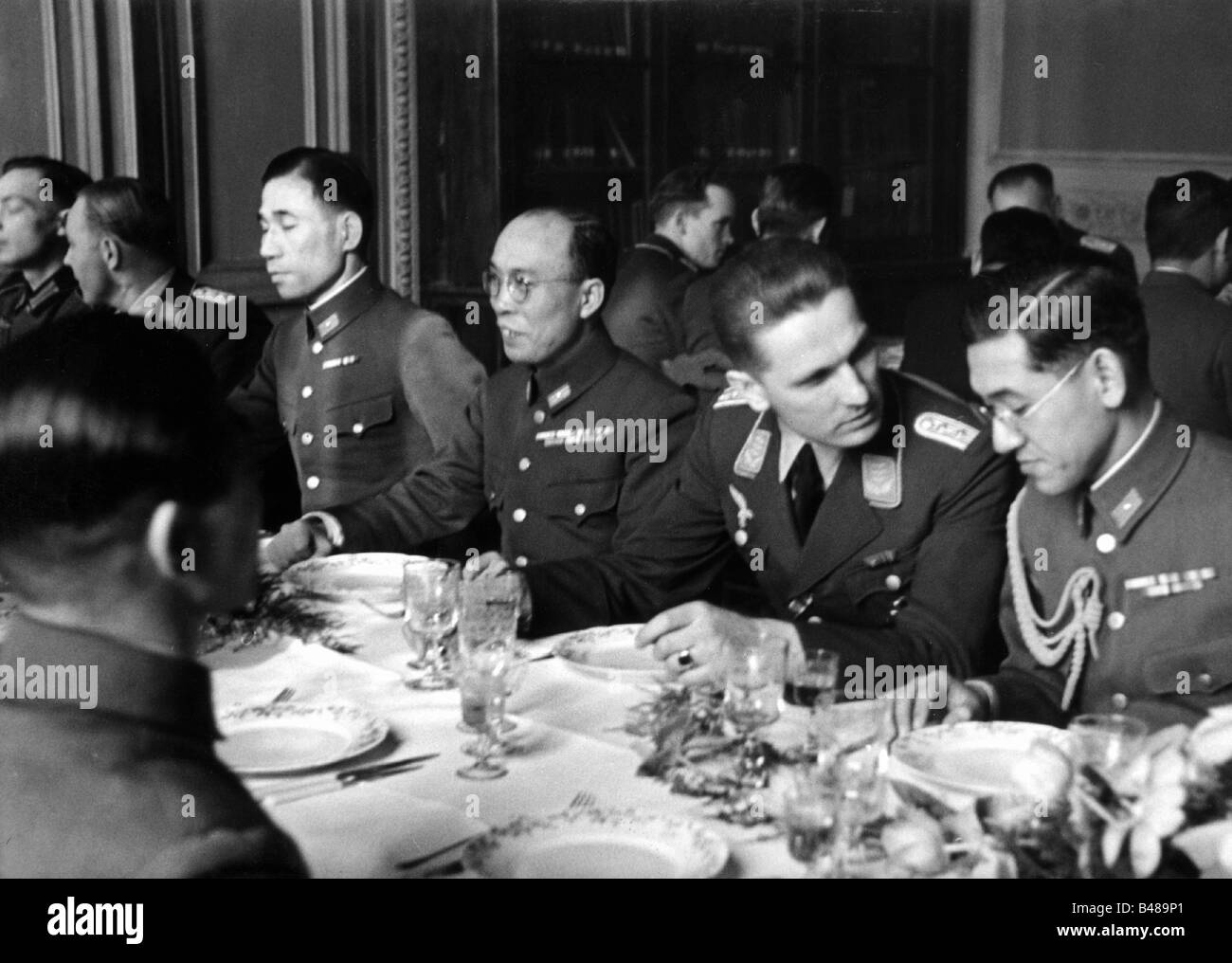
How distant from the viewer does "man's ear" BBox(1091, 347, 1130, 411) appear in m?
2.11

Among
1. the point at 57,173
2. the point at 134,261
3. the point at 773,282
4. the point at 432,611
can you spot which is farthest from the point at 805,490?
the point at 57,173

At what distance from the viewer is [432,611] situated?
2086mm

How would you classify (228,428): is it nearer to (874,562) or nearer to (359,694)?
(359,694)

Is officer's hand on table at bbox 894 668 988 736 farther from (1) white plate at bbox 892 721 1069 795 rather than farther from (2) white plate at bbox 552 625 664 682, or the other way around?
(2) white plate at bbox 552 625 664 682

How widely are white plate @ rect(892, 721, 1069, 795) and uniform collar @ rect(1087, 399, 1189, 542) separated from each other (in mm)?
421

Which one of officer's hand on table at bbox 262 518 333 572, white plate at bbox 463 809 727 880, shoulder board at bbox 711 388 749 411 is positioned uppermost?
shoulder board at bbox 711 388 749 411

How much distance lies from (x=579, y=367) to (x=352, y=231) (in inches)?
20.1

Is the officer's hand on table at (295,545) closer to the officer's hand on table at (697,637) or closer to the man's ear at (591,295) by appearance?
the man's ear at (591,295)

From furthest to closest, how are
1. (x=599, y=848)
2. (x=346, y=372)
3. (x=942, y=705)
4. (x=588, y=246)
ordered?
(x=346, y=372) < (x=588, y=246) < (x=942, y=705) < (x=599, y=848)

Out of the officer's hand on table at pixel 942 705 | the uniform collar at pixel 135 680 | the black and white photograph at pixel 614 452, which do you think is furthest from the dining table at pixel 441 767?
the uniform collar at pixel 135 680

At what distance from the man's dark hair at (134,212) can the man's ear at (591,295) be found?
29.9 inches

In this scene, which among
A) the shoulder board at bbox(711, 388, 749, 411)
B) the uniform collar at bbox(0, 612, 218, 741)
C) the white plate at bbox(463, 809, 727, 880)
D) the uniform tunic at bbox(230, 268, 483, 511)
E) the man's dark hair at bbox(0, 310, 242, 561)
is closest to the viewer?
the uniform collar at bbox(0, 612, 218, 741)

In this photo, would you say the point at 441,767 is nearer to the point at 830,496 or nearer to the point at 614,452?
the point at 830,496

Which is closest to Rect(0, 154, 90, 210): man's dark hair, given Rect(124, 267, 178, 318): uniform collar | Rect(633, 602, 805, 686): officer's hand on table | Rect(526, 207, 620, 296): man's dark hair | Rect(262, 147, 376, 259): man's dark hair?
Rect(124, 267, 178, 318): uniform collar
